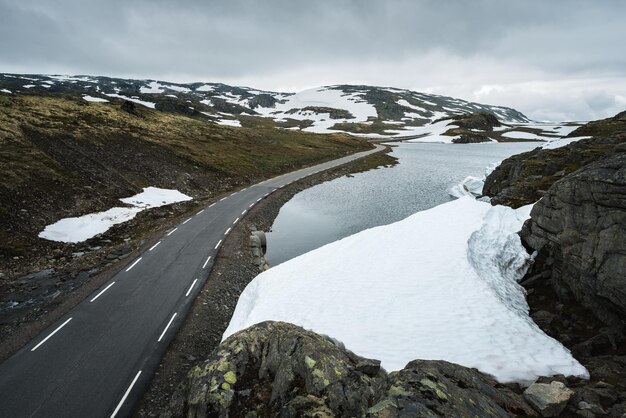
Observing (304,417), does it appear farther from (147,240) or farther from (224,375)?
(147,240)

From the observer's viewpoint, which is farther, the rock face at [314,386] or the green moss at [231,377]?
the green moss at [231,377]

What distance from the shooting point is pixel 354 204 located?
187 ft

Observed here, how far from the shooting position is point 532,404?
1038cm

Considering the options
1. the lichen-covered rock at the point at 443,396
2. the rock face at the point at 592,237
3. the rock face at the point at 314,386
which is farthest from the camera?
the rock face at the point at 592,237

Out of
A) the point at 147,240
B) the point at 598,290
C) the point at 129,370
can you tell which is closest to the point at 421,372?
the point at 598,290

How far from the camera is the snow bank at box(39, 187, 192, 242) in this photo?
117 ft

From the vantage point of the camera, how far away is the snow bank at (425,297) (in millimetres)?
14516

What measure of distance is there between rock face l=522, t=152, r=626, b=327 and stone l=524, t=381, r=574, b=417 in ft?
22.9

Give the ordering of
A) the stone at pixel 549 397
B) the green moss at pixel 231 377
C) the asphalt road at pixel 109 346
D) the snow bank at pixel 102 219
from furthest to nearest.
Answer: the snow bank at pixel 102 219 → the asphalt road at pixel 109 346 → the green moss at pixel 231 377 → the stone at pixel 549 397

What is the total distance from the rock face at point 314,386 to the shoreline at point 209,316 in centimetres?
431

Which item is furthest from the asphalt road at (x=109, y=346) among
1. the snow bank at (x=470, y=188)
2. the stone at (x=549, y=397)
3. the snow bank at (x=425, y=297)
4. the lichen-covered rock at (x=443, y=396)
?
the snow bank at (x=470, y=188)

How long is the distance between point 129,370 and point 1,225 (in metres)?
26.6

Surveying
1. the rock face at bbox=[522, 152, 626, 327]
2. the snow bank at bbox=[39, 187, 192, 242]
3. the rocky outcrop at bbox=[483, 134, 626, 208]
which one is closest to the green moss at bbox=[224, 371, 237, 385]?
the rock face at bbox=[522, 152, 626, 327]

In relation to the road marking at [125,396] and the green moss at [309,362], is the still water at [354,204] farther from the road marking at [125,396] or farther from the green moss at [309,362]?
the green moss at [309,362]
